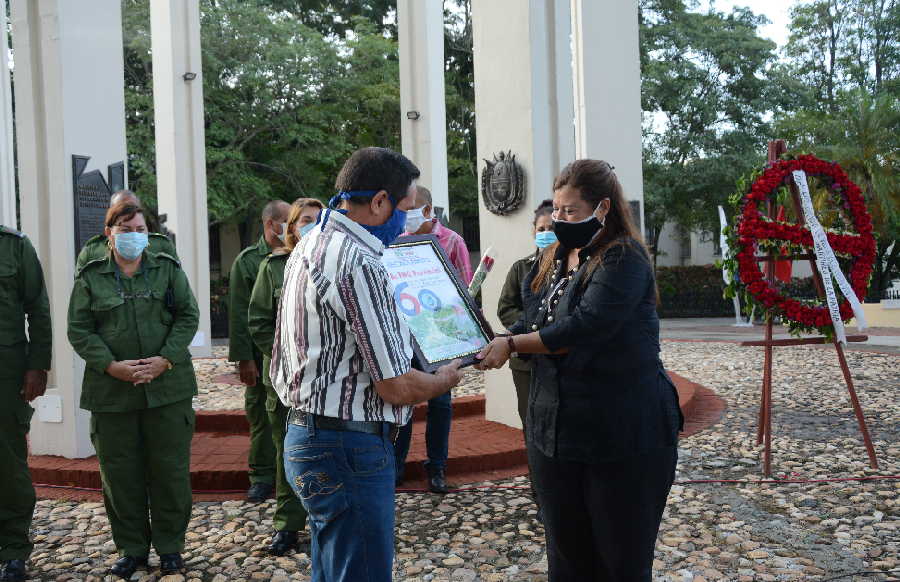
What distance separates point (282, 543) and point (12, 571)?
136cm

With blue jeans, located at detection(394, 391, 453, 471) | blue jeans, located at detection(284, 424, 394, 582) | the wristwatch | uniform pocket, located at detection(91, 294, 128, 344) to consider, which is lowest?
blue jeans, located at detection(394, 391, 453, 471)

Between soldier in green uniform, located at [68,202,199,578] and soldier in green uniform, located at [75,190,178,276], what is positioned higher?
soldier in green uniform, located at [75,190,178,276]

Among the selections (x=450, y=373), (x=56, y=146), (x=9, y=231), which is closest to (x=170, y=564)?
(x=9, y=231)

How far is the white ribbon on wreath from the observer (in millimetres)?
5957

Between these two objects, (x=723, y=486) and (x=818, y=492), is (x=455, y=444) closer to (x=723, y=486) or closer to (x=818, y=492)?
(x=723, y=486)

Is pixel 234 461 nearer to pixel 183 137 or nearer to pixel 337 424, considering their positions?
pixel 337 424

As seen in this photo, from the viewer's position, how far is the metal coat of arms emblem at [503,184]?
6.67 meters

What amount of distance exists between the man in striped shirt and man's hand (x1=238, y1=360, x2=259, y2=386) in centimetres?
299

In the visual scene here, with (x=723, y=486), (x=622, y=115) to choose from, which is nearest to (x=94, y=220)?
(x=723, y=486)

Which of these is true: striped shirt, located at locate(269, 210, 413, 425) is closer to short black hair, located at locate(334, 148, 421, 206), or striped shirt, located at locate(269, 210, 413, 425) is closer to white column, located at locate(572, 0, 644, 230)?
short black hair, located at locate(334, 148, 421, 206)

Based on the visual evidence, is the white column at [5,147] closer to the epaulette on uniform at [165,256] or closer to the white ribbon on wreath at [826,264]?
the epaulette on uniform at [165,256]

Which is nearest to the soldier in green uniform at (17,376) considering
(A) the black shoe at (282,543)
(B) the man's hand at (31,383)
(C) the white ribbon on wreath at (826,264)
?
(B) the man's hand at (31,383)

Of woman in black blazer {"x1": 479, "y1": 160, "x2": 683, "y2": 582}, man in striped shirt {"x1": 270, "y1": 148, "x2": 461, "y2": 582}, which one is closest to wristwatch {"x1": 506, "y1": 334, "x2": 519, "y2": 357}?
woman in black blazer {"x1": 479, "y1": 160, "x2": 683, "y2": 582}

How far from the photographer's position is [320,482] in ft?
7.43
